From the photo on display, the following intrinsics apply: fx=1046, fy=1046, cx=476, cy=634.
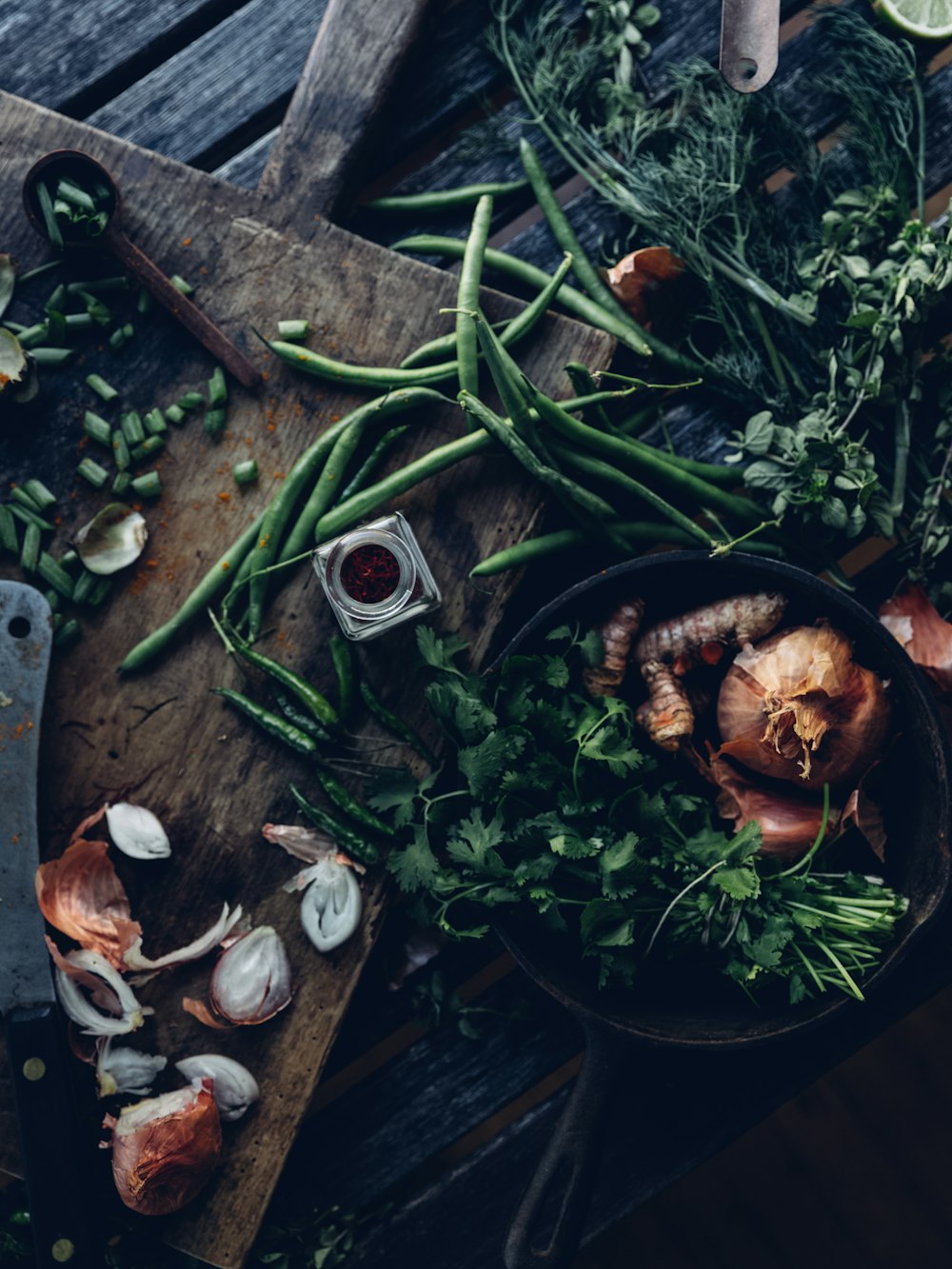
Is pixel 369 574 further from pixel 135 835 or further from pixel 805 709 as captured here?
pixel 805 709

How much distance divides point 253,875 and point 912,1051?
1770 mm

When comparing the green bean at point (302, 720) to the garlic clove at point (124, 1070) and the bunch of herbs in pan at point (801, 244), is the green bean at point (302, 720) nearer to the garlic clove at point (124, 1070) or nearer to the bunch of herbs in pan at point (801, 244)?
the garlic clove at point (124, 1070)

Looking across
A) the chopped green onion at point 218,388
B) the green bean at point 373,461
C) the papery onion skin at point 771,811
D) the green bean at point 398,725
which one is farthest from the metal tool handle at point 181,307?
the papery onion skin at point 771,811

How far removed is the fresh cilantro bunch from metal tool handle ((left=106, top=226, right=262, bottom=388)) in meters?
0.67

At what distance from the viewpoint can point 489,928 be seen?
178 cm

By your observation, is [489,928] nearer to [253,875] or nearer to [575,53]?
[253,875]

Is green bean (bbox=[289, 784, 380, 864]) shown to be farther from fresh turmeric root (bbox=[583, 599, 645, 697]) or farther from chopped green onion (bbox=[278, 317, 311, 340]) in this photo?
chopped green onion (bbox=[278, 317, 311, 340])

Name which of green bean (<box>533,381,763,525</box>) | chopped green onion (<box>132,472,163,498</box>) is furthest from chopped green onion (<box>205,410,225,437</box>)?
green bean (<box>533,381,763,525</box>)

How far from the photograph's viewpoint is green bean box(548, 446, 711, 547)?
5.82ft

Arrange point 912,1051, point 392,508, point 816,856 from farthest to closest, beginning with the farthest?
point 912,1051, point 392,508, point 816,856

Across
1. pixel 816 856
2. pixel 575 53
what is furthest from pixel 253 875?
pixel 575 53

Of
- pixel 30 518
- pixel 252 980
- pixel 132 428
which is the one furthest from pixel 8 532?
pixel 252 980

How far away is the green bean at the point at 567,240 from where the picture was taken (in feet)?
6.16

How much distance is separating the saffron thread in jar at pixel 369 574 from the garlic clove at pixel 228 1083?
0.82 meters
